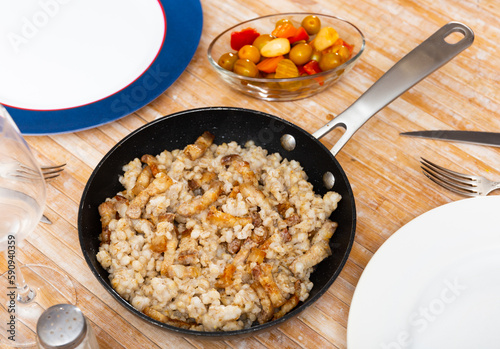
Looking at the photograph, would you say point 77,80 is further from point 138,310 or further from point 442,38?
point 442,38

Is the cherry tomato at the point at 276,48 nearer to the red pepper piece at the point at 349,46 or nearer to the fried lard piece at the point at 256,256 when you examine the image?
the red pepper piece at the point at 349,46

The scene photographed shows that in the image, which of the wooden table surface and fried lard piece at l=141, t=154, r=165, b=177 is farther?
fried lard piece at l=141, t=154, r=165, b=177

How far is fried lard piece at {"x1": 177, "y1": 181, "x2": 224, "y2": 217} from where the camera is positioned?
117 centimetres

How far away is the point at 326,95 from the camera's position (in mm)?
1494

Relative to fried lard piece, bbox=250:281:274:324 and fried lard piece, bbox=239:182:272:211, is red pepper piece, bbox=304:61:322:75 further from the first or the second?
fried lard piece, bbox=250:281:274:324

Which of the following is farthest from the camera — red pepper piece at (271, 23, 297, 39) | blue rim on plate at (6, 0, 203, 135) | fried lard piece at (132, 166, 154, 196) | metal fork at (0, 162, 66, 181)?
red pepper piece at (271, 23, 297, 39)

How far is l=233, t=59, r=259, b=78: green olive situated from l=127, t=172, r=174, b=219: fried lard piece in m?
0.41

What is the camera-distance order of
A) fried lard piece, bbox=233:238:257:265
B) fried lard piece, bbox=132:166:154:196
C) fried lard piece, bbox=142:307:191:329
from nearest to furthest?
1. fried lard piece, bbox=142:307:191:329
2. fried lard piece, bbox=233:238:257:265
3. fried lard piece, bbox=132:166:154:196

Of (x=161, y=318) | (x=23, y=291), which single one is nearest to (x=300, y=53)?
(x=161, y=318)

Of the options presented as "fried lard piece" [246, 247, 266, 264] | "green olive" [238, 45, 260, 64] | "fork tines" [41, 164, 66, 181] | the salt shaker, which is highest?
"green olive" [238, 45, 260, 64]

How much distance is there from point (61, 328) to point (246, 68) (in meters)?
0.86

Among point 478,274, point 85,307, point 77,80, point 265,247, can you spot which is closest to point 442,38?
point 478,274

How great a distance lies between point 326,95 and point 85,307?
34.8 inches

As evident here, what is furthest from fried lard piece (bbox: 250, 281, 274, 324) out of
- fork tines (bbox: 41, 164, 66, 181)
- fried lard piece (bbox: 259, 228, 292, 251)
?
fork tines (bbox: 41, 164, 66, 181)
